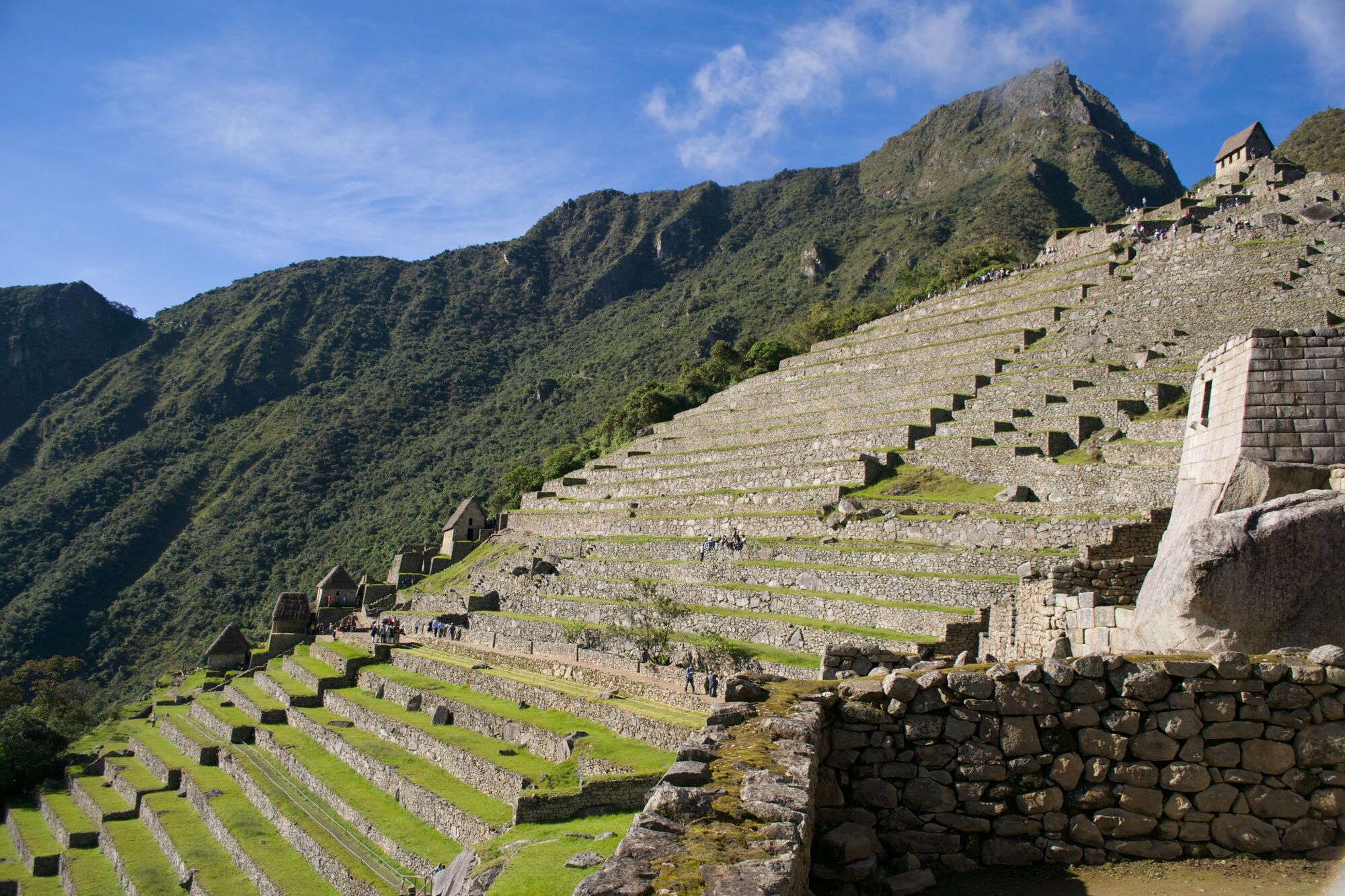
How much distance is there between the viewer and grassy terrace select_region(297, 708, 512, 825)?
578 inches

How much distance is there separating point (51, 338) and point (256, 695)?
344 feet

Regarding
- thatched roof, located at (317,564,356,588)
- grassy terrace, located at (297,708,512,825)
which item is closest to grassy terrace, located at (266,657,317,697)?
grassy terrace, located at (297,708,512,825)

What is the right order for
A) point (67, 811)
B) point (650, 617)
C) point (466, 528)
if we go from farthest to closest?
1. point (466, 528)
2. point (67, 811)
3. point (650, 617)

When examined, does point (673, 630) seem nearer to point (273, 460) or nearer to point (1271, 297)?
point (1271, 297)

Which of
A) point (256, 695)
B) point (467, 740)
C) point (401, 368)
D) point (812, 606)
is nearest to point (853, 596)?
point (812, 606)

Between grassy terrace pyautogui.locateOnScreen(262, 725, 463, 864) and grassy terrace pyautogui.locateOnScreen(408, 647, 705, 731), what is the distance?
3634mm

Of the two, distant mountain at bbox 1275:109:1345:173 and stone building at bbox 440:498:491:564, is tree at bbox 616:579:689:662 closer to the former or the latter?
stone building at bbox 440:498:491:564

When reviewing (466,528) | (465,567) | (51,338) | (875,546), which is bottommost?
(465,567)

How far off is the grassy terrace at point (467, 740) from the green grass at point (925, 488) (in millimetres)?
9974

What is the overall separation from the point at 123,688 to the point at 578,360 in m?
51.0

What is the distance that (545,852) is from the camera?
10.5 meters

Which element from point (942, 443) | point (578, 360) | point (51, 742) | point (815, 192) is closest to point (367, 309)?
point (578, 360)

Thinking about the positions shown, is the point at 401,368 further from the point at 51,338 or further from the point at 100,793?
the point at 100,793

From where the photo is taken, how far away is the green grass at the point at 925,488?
66.7ft
